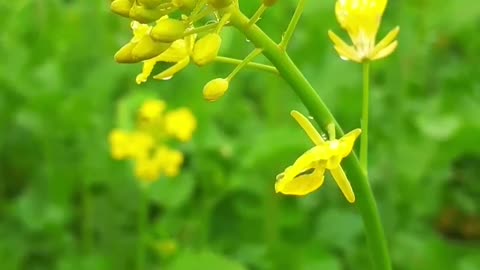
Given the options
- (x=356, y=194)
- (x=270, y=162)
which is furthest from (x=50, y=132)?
(x=356, y=194)

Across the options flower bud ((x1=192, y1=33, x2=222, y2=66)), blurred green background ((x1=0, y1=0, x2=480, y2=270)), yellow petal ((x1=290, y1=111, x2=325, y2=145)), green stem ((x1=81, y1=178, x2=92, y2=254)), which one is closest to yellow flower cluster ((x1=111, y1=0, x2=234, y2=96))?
flower bud ((x1=192, y1=33, x2=222, y2=66))

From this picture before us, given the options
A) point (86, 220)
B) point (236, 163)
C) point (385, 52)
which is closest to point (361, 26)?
point (385, 52)

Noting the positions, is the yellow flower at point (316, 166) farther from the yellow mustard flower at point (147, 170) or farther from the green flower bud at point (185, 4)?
the yellow mustard flower at point (147, 170)

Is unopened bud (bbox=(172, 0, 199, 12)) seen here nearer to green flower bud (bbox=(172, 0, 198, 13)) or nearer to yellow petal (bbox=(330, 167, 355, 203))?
green flower bud (bbox=(172, 0, 198, 13))

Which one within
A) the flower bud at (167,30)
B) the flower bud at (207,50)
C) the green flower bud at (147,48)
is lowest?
the flower bud at (207,50)

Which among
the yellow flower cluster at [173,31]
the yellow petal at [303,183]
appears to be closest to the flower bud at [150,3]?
the yellow flower cluster at [173,31]

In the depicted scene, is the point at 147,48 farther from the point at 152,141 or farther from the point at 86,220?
the point at 86,220

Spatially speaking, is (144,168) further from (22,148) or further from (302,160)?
(302,160)

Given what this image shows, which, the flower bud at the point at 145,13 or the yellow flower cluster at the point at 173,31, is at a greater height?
the flower bud at the point at 145,13

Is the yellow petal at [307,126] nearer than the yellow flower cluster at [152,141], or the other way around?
the yellow petal at [307,126]
